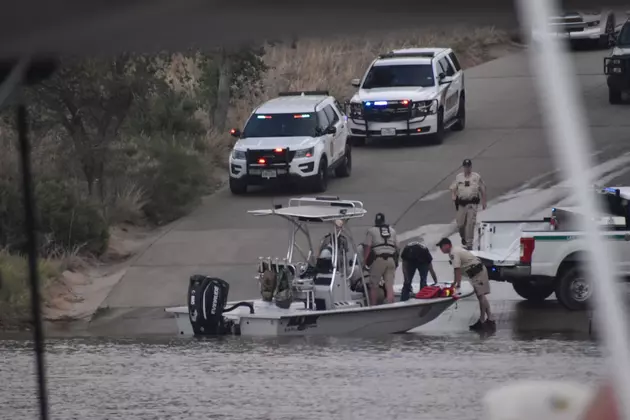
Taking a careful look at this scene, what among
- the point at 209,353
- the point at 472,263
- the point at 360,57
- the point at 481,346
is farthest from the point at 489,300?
the point at 360,57

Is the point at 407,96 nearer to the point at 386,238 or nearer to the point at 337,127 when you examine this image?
the point at 337,127

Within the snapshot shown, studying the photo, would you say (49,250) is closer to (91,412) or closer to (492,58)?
(91,412)

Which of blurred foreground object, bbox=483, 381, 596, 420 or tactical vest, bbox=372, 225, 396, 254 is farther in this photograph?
tactical vest, bbox=372, 225, 396, 254

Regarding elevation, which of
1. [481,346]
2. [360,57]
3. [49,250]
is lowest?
[481,346]

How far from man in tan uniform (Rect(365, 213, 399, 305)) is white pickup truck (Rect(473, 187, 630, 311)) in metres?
1.32

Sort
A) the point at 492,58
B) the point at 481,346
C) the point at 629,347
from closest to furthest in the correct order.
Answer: the point at 629,347, the point at 481,346, the point at 492,58

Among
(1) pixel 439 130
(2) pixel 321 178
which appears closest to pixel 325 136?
(2) pixel 321 178

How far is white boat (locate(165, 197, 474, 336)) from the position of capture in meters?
16.3

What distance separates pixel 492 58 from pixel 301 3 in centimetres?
3455

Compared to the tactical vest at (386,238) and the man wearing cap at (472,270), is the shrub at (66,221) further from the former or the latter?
the man wearing cap at (472,270)

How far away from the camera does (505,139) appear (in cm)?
2920

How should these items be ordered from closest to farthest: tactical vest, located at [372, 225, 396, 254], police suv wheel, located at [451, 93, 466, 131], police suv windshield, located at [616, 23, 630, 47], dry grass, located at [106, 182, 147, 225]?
police suv windshield, located at [616, 23, 630, 47] → tactical vest, located at [372, 225, 396, 254] → dry grass, located at [106, 182, 147, 225] → police suv wheel, located at [451, 93, 466, 131]

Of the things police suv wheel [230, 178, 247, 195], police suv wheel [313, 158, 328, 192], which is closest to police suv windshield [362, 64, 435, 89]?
police suv wheel [313, 158, 328, 192]

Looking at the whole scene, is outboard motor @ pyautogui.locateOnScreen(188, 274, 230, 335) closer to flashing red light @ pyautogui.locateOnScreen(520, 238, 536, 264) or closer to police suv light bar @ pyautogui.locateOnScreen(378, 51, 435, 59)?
flashing red light @ pyautogui.locateOnScreen(520, 238, 536, 264)
